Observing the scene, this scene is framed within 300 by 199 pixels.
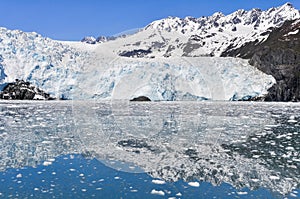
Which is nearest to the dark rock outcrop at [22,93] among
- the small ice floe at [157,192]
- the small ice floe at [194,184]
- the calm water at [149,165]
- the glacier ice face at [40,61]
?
the glacier ice face at [40,61]

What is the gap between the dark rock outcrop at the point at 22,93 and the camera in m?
55.2

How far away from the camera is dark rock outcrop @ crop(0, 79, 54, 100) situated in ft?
181

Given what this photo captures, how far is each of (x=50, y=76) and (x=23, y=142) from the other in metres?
58.4

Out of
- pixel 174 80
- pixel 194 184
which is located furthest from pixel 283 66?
pixel 194 184

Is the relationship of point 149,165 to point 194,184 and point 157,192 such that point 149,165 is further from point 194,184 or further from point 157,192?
point 157,192

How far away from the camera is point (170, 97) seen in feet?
170

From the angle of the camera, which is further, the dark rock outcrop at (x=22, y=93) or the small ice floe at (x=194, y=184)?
the dark rock outcrop at (x=22, y=93)

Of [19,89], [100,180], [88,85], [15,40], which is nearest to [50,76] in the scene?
[19,89]

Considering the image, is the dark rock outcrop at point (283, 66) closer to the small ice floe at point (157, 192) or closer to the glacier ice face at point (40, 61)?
the glacier ice face at point (40, 61)

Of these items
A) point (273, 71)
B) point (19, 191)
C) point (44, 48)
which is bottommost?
point (19, 191)

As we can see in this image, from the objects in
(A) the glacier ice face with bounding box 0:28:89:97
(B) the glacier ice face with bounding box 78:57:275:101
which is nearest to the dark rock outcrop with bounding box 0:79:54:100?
(A) the glacier ice face with bounding box 0:28:89:97

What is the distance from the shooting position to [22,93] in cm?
5553

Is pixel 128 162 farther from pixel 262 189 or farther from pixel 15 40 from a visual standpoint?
pixel 15 40

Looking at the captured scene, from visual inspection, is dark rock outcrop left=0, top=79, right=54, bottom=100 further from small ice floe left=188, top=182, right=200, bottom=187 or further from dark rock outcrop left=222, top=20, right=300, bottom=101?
small ice floe left=188, top=182, right=200, bottom=187
